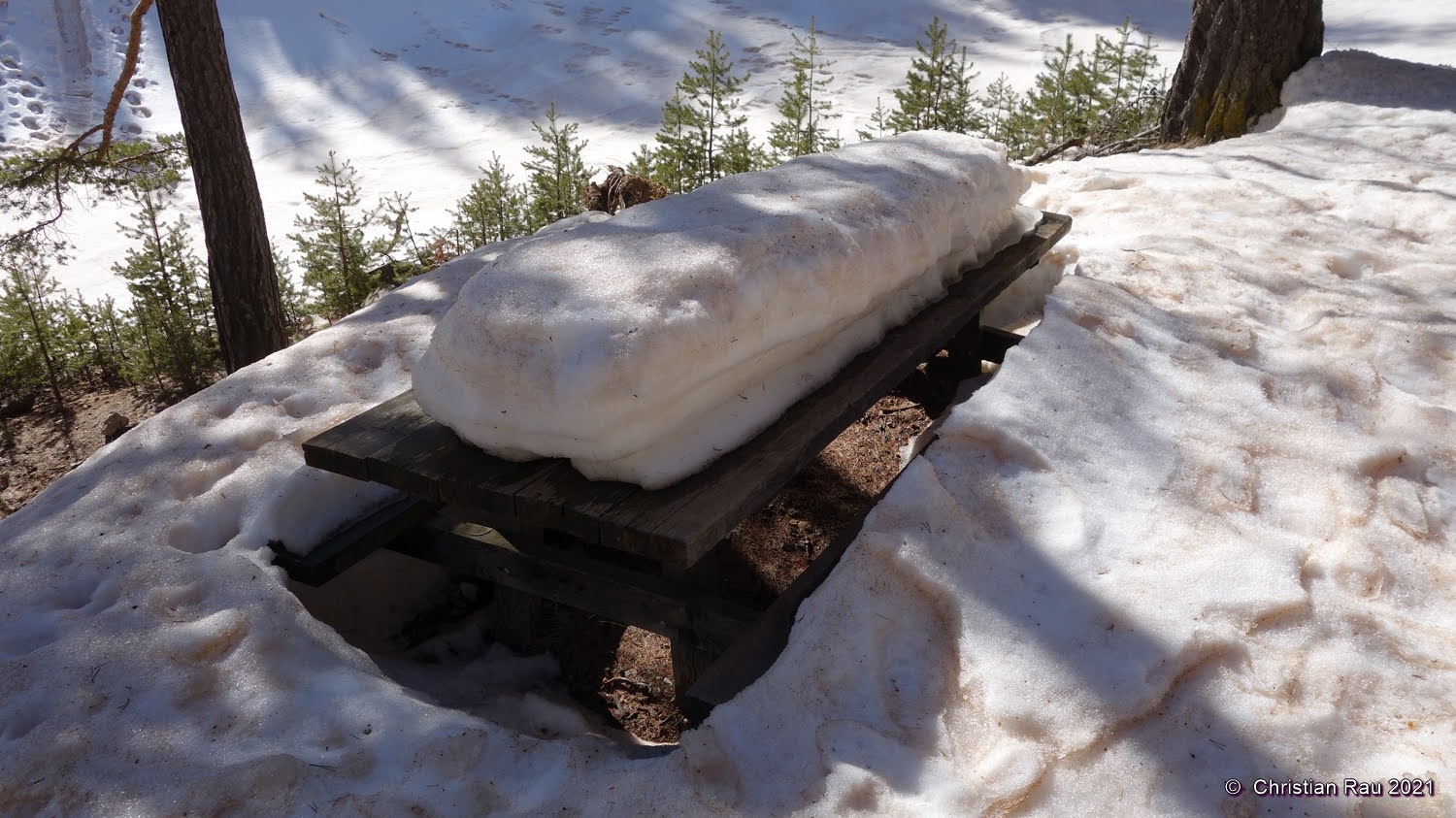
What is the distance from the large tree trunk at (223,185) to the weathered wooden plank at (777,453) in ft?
10.0

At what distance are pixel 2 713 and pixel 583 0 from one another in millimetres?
15085

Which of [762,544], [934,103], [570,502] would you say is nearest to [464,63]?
[934,103]

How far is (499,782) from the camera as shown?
180cm

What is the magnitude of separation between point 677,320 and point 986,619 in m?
0.88

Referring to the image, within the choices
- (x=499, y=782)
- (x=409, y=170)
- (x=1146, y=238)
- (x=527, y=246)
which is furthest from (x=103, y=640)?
(x=409, y=170)

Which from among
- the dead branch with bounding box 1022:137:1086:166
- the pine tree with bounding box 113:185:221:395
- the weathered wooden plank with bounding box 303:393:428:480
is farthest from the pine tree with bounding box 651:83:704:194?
the weathered wooden plank with bounding box 303:393:428:480

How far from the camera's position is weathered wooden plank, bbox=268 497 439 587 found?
2.42 m

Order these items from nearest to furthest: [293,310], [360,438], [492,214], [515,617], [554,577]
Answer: [360,438]
[554,577]
[515,617]
[293,310]
[492,214]

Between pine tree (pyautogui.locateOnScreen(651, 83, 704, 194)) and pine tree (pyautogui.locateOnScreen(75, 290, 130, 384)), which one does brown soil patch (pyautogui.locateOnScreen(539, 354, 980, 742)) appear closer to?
pine tree (pyautogui.locateOnScreen(651, 83, 704, 194))

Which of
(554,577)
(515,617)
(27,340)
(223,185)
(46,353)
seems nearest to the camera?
(554,577)

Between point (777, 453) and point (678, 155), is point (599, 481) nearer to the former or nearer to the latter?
point (777, 453)

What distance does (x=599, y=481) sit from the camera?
2.07 m

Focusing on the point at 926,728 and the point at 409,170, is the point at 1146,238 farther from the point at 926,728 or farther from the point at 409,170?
the point at 409,170

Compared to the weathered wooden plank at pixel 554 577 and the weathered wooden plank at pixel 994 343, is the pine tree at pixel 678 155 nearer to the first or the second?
the weathered wooden plank at pixel 994 343
